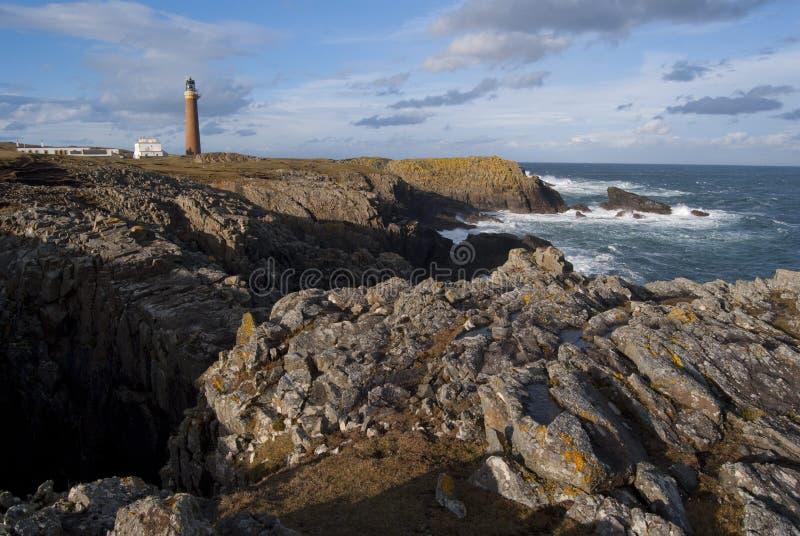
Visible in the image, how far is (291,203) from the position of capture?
52156 mm

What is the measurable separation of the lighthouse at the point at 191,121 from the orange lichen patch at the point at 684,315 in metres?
89.2

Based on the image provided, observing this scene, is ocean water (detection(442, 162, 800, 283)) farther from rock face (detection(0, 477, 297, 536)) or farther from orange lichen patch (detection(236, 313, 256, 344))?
rock face (detection(0, 477, 297, 536))

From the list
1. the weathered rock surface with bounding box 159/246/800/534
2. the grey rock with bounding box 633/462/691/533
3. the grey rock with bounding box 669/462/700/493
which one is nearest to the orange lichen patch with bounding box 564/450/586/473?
the weathered rock surface with bounding box 159/246/800/534

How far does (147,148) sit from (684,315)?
103m

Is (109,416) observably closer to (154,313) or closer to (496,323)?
(154,313)

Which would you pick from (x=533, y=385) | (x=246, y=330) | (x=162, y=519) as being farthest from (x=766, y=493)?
(x=246, y=330)

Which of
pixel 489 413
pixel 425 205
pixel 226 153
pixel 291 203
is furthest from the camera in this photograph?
pixel 226 153

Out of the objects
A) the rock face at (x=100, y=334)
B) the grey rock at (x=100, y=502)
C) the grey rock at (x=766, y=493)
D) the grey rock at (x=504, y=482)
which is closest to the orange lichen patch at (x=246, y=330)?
the rock face at (x=100, y=334)

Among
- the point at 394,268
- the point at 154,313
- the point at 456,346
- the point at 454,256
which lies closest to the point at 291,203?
the point at 394,268

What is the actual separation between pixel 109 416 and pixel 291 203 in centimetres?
3103

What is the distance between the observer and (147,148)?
97.2 meters

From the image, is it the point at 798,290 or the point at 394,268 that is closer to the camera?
the point at 798,290

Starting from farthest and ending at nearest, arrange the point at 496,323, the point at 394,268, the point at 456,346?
the point at 394,268
the point at 496,323
the point at 456,346

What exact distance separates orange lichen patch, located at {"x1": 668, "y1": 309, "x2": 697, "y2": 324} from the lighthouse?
8921 centimetres
